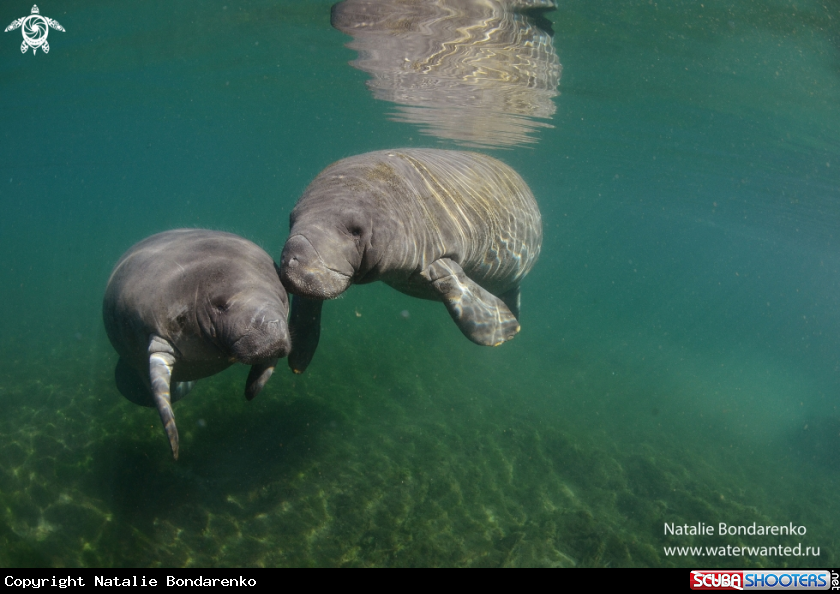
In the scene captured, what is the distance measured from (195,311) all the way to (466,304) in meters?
2.26

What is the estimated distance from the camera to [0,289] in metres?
20.7

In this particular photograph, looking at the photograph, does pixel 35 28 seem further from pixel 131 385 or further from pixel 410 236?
pixel 410 236

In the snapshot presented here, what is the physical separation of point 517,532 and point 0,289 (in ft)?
82.7

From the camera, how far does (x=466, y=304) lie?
427cm

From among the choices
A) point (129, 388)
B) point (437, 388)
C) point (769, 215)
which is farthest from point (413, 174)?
point (769, 215)

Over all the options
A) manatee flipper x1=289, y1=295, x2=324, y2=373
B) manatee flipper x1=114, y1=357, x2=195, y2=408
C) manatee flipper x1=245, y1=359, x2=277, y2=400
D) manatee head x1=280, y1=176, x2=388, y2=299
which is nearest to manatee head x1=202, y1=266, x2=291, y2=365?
manatee head x1=280, y1=176, x2=388, y2=299

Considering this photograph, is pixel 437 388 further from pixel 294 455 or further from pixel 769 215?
pixel 769 215

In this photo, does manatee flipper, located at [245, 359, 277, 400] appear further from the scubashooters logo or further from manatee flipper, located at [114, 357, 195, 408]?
the scubashooters logo

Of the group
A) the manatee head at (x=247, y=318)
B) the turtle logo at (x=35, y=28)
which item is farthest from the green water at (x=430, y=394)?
the manatee head at (x=247, y=318)

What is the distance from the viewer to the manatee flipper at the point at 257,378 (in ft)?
11.5

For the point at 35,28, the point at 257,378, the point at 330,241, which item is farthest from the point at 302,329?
the point at 35,28

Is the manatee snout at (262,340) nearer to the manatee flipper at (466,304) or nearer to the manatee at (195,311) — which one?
the manatee at (195,311)

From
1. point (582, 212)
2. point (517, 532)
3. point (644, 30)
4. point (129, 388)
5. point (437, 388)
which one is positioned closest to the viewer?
point (129, 388)

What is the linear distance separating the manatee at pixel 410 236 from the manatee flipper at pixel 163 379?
3.32 ft
